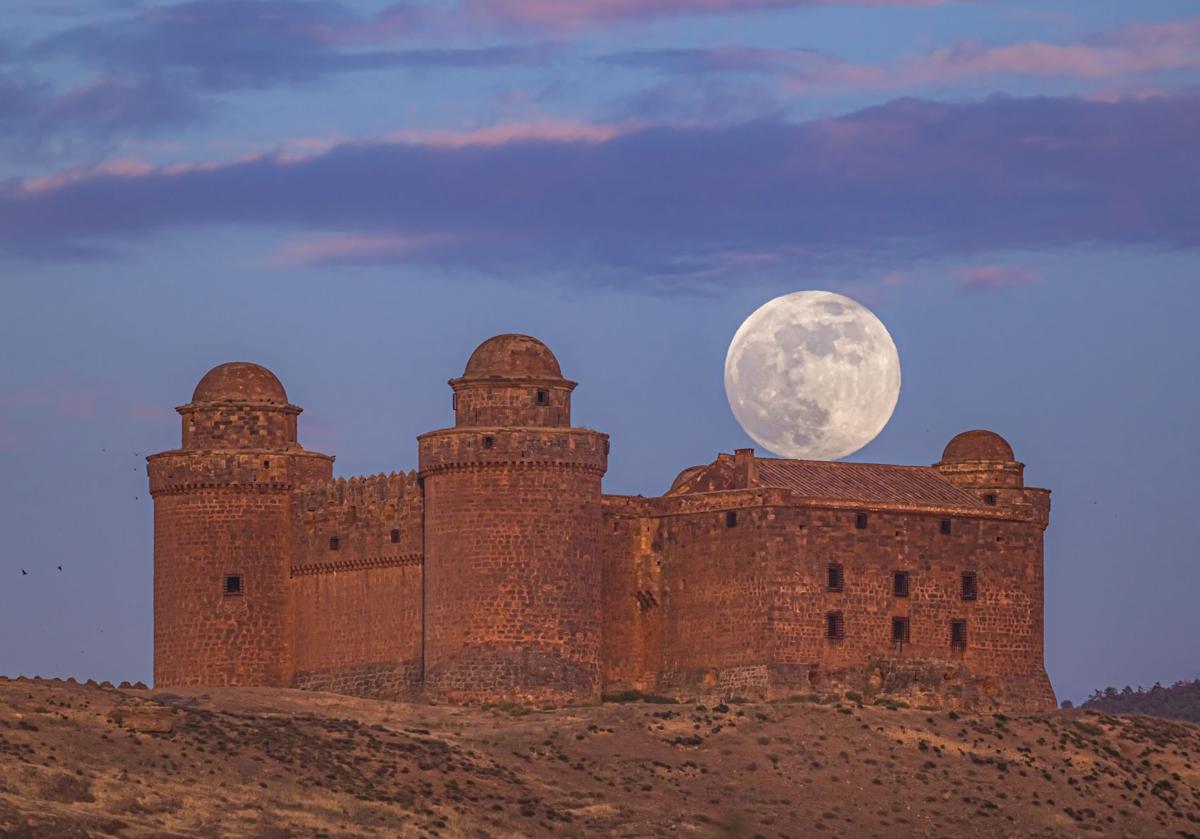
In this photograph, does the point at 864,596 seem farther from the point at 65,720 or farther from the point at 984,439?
the point at 65,720

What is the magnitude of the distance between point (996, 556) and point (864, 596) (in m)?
4.83

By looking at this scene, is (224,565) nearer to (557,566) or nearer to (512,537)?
(512,537)

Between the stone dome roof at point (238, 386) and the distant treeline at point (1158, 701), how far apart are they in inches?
1773

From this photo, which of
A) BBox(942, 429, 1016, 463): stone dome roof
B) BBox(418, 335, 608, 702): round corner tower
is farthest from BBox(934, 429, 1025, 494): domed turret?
BBox(418, 335, 608, 702): round corner tower

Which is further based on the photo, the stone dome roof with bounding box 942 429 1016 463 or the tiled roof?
the stone dome roof with bounding box 942 429 1016 463

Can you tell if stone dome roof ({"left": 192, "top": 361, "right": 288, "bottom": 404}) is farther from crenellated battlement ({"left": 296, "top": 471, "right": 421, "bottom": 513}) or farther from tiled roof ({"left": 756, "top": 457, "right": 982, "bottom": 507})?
tiled roof ({"left": 756, "top": 457, "right": 982, "bottom": 507})

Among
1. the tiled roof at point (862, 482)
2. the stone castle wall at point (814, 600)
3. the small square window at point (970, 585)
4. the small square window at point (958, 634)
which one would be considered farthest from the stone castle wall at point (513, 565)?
the small square window at point (970, 585)

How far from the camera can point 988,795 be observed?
97688 mm

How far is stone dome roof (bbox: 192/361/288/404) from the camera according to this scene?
4343 inches

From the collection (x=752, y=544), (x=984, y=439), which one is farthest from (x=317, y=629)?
(x=984, y=439)

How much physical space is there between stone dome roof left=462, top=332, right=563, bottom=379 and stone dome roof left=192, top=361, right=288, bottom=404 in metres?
8.29

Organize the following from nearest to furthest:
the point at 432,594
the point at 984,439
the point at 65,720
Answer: the point at 65,720 → the point at 432,594 → the point at 984,439

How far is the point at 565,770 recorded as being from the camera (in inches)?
3765

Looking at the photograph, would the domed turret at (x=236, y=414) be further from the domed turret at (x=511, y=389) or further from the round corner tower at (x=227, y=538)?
the domed turret at (x=511, y=389)
